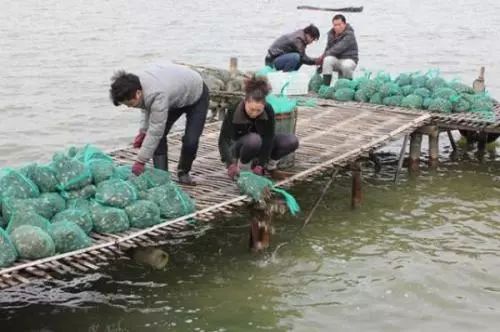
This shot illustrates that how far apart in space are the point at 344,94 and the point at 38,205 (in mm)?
6609

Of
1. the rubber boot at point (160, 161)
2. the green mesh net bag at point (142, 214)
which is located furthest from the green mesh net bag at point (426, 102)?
the green mesh net bag at point (142, 214)

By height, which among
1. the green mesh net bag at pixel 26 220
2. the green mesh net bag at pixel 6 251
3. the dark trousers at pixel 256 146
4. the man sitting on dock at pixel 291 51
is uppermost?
the man sitting on dock at pixel 291 51

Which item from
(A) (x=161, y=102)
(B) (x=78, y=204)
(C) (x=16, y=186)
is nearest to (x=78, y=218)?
(B) (x=78, y=204)

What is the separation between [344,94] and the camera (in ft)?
39.1

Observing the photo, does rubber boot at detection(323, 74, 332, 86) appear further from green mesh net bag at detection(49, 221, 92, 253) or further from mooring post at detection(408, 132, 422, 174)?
green mesh net bag at detection(49, 221, 92, 253)

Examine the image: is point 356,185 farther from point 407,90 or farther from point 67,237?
point 67,237

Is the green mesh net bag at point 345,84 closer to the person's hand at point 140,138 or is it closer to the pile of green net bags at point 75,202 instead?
the person's hand at point 140,138

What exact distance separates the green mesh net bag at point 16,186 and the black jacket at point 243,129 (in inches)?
76.2

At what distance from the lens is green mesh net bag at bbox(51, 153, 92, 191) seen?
6625mm

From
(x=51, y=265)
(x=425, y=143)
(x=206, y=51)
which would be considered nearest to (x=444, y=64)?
(x=206, y=51)

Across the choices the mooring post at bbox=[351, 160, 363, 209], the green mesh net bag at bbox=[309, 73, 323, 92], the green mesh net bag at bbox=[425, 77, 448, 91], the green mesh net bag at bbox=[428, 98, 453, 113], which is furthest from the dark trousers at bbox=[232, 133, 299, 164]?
the green mesh net bag at bbox=[309, 73, 323, 92]

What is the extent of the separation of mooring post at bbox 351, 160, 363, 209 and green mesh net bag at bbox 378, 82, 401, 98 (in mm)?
2659

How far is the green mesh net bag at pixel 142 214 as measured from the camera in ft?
21.3

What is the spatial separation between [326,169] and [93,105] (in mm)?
8181
